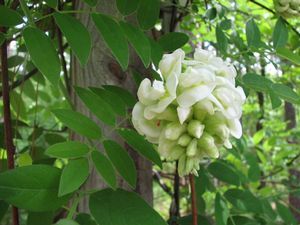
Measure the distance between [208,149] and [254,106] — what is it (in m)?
2.28

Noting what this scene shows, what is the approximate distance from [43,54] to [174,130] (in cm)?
23

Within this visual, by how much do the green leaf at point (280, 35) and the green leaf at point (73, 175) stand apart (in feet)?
1.86

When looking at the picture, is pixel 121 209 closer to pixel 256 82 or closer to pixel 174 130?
pixel 174 130

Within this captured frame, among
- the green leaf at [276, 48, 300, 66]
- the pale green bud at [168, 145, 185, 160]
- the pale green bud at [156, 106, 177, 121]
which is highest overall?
the green leaf at [276, 48, 300, 66]

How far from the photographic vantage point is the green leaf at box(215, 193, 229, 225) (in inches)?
34.8

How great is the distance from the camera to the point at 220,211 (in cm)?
91

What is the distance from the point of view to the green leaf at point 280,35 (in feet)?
3.26

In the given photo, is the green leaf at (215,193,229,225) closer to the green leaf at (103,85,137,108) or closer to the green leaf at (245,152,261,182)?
the green leaf at (103,85,137,108)

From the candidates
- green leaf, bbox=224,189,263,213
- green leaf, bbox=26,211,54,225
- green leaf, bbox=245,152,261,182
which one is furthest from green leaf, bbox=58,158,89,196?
green leaf, bbox=245,152,261,182

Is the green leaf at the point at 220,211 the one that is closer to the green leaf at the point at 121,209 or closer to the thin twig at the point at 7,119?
the green leaf at the point at 121,209

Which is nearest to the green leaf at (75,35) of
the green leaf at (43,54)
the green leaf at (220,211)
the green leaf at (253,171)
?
the green leaf at (43,54)

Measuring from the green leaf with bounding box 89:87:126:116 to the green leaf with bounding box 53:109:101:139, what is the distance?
0.23 feet

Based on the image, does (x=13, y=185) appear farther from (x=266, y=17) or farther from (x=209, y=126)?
(x=266, y=17)

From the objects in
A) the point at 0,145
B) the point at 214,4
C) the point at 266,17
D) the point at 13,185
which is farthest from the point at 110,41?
the point at 266,17
